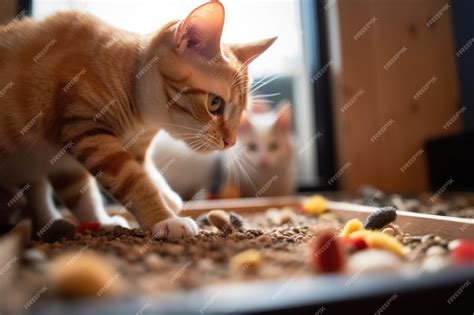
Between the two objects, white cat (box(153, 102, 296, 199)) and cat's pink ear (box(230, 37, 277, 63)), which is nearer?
cat's pink ear (box(230, 37, 277, 63))

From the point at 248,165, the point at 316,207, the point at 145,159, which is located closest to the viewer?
the point at 145,159

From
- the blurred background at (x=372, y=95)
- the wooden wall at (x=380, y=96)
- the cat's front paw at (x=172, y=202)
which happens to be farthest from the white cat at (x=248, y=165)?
the cat's front paw at (x=172, y=202)

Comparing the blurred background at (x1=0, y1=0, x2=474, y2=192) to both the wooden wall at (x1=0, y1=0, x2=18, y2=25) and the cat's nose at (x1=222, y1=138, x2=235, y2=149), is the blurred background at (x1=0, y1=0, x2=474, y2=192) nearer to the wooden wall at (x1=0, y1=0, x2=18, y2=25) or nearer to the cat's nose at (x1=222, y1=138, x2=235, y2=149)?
the cat's nose at (x1=222, y1=138, x2=235, y2=149)

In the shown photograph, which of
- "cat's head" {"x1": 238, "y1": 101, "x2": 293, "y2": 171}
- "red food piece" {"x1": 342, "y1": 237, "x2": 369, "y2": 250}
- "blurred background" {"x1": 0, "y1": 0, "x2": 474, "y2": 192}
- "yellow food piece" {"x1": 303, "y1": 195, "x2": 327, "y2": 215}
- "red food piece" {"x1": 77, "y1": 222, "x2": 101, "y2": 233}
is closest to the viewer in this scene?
"red food piece" {"x1": 342, "y1": 237, "x2": 369, "y2": 250}

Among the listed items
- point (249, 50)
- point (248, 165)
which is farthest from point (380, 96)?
point (249, 50)

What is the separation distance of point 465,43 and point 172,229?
1833 millimetres

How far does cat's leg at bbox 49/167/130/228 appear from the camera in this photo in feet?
5.49

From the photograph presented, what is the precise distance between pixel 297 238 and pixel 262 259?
1.18 feet

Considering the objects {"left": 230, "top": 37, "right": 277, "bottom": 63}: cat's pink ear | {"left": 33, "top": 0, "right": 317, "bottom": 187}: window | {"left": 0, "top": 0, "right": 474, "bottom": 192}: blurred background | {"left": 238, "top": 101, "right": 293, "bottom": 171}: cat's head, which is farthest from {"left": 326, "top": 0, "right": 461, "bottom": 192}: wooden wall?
{"left": 230, "top": 37, "right": 277, "bottom": 63}: cat's pink ear

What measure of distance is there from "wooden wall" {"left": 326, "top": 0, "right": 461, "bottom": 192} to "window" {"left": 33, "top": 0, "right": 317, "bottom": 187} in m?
0.31

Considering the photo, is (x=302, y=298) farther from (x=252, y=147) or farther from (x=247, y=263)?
(x=252, y=147)

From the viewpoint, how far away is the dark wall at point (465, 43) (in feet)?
6.22

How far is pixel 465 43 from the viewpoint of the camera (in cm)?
214

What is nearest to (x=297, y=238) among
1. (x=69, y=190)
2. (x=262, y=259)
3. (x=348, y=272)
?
(x=262, y=259)
